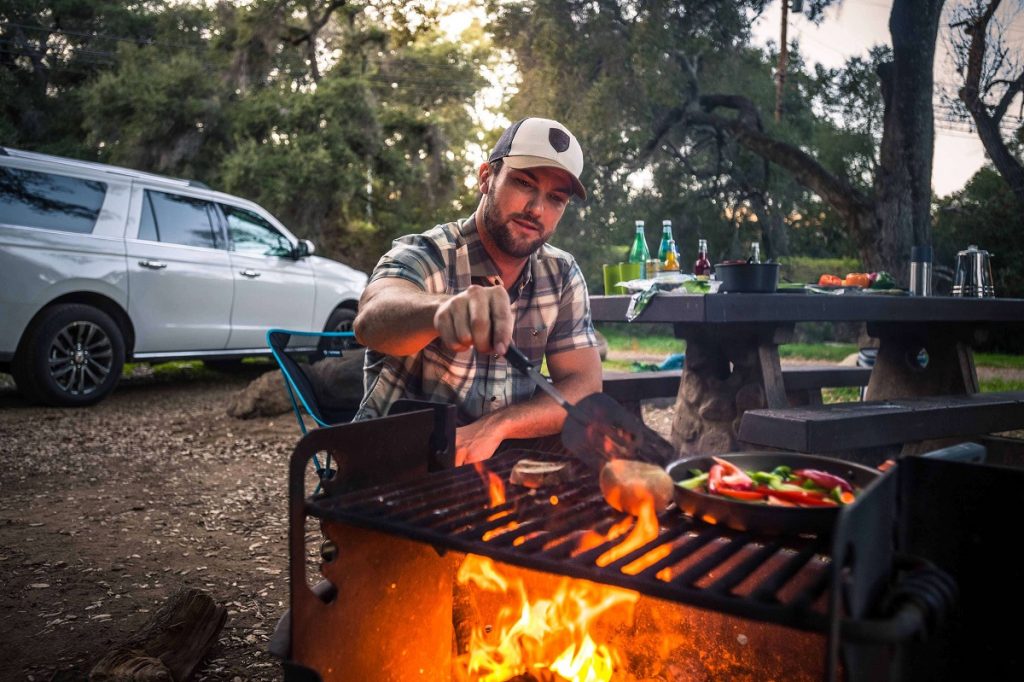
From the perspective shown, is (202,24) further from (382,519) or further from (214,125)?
(382,519)

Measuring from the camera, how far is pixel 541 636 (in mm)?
1753

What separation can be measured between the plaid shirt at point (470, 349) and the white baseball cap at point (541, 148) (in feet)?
1.13

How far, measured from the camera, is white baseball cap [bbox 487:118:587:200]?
2.26 metres

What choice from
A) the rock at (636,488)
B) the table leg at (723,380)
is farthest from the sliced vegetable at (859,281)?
the rock at (636,488)

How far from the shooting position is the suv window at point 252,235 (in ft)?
24.8

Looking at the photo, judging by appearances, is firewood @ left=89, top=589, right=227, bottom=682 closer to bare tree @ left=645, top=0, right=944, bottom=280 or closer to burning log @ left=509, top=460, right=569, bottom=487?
burning log @ left=509, top=460, right=569, bottom=487

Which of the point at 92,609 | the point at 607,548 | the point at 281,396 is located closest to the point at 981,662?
the point at 607,548

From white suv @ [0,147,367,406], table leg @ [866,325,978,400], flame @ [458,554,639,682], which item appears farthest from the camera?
white suv @ [0,147,367,406]

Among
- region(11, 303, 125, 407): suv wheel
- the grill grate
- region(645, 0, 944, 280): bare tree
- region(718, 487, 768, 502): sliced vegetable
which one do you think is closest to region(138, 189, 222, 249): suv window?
region(11, 303, 125, 407): suv wheel

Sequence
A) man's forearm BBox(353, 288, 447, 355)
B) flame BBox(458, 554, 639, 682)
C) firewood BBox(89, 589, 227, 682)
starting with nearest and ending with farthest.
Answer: flame BBox(458, 554, 639, 682) → man's forearm BBox(353, 288, 447, 355) → firewood BBox(89, 589, 227, 682)

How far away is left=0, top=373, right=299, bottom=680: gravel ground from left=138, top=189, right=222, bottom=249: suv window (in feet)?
5.51

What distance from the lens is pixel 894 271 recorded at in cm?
991

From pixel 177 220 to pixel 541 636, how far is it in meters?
6.57

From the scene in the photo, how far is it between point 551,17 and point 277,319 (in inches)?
276
